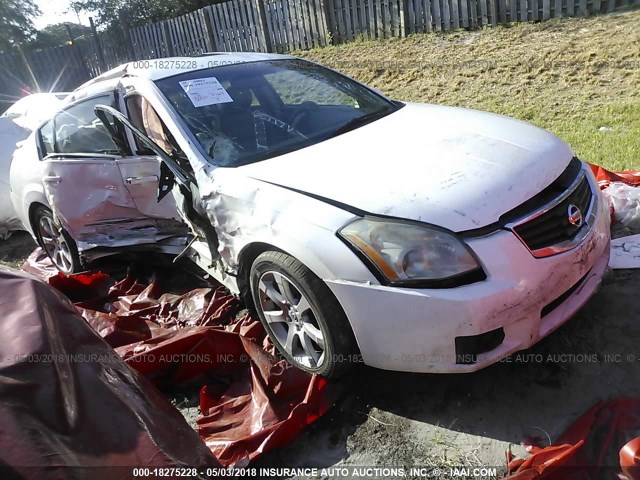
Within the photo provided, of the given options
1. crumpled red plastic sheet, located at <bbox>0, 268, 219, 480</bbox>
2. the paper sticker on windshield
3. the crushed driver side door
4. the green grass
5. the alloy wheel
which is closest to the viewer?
crumpled red plastic sheet, located at <bbox>0, 268, 219, 480</bbox>

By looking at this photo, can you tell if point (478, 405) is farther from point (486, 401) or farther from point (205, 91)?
point (205, 91)

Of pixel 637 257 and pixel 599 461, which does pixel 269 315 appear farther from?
pixel 637 257

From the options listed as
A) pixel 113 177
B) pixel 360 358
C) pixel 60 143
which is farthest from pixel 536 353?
pixel 60 143

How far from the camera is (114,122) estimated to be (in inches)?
146

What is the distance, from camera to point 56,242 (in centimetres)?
479

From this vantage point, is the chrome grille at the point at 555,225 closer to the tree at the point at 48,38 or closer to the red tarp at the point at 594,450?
the red tarp at the point at 594,450

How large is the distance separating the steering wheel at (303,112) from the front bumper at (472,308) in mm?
1393

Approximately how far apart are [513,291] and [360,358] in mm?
790

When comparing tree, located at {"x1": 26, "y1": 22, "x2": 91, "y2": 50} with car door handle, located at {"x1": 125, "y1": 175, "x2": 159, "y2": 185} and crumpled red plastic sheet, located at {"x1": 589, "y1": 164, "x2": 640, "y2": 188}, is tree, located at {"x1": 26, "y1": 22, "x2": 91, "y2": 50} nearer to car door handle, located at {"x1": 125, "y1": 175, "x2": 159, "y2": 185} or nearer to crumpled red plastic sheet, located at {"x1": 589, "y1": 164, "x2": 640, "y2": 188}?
car door handle, located at {"x1": 125, "y1": 175, "x2": 159, "y2": 185}

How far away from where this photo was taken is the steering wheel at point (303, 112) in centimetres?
340

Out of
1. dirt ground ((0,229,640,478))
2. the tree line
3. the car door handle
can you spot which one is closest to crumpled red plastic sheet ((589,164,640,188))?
dirt ground ((0,229,640,478))

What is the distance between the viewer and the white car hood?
2.32 m

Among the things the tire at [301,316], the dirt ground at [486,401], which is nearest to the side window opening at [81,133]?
the tire at [301,316]

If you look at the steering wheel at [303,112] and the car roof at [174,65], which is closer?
the steering wheel at [303,112]
